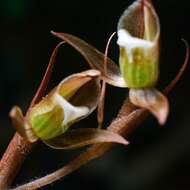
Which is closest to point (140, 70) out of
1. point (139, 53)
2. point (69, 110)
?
point (139, 53)

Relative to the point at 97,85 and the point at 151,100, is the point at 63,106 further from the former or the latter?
the point at 151,100

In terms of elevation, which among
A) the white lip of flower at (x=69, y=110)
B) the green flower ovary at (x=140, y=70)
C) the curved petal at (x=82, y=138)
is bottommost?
the curved petal at (x=82, y=138)

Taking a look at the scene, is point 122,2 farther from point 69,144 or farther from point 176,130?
point 69,144

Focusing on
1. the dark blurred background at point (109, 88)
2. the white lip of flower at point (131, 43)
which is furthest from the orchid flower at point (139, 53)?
the dark blurred background at point (109, 88)

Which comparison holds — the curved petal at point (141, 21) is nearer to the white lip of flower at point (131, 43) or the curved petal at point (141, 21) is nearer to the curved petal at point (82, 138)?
the white lip of flower at point (131, 43)

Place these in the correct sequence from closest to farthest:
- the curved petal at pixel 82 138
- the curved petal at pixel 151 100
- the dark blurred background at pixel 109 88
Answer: the curved petal at pixel 151 100, the curved petal at pixel 82 138, the dark blurred background at pixel 109 88

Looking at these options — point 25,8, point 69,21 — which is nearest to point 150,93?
point 25,8

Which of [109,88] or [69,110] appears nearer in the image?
[69,110]
